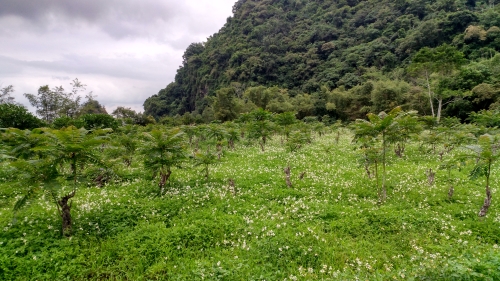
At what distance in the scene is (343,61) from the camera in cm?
8212

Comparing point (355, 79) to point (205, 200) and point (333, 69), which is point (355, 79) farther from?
point (205, 200)

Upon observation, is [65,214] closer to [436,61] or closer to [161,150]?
[161,150]

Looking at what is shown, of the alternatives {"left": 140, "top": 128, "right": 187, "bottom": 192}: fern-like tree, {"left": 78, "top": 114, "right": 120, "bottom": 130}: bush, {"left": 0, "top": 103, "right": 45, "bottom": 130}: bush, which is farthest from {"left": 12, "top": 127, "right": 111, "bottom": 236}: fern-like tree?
{"left": 78, "top": 114, "right": 120, "bottom": 130}: bush

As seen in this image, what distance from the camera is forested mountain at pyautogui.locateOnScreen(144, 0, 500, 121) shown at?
38094mm

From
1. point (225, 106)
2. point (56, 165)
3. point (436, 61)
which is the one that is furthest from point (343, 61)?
point (56, 165)

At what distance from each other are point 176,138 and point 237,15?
147504 mm

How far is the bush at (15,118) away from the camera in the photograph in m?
20.7

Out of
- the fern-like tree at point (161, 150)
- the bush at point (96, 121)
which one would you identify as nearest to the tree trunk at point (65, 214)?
the fern-like tree at point (161, 150)

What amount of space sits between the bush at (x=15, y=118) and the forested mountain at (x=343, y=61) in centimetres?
3002

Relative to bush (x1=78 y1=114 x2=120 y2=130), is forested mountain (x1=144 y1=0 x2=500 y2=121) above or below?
above

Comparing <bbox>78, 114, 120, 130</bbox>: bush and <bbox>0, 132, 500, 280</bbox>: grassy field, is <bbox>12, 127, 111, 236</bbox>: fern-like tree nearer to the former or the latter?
<bbox>0, 132, 500, 280</bbox>: grassy field

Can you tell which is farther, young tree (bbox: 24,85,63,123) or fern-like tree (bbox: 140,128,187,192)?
young tree (bbox: 24,85,63,123)

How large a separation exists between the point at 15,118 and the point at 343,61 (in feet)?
278

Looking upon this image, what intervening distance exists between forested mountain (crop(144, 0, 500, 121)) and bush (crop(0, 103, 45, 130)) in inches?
1182
